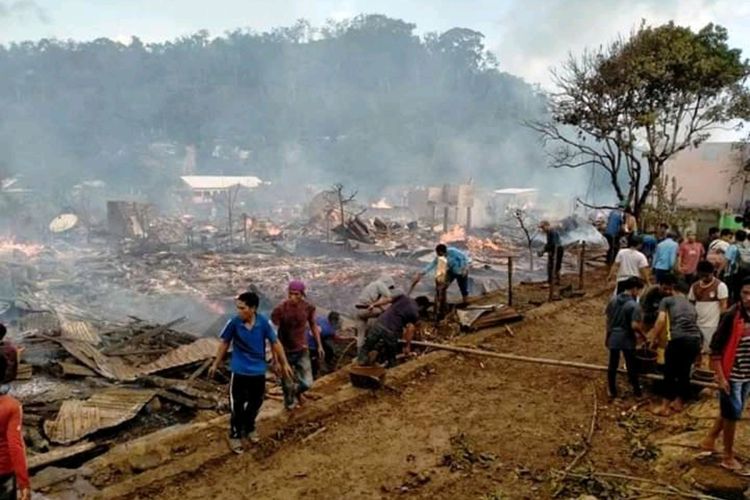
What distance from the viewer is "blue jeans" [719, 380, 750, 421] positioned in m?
4.92

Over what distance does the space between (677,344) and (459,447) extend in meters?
2.57

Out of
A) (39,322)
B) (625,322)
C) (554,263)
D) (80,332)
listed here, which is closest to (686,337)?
(625,322)

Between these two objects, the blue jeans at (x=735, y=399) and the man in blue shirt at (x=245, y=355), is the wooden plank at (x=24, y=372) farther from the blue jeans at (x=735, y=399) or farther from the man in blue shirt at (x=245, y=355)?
the blue jeans at (x=735, y=399)

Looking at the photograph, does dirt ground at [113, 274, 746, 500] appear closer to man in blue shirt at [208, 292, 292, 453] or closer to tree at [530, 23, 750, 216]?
man in blue shirt at [208, 292, 292, 453]

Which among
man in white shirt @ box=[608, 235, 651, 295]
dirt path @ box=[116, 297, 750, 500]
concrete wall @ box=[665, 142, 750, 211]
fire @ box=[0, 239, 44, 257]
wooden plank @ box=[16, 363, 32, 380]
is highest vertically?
concrete wall @ box=[665, 142, 750, 211]

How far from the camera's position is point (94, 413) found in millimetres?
7594

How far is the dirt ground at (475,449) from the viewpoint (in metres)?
5.22

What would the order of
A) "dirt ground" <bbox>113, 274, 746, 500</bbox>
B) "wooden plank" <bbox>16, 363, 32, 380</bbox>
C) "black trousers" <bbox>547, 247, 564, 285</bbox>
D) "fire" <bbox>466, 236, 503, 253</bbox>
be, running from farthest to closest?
"fire" <bbox>466, 236, 503, 253</bbox> < "black trousers" <bbox>547, 247, 564, 285</bbox> < "wooden plank" <bbox>16, 363, 32, 380</bbox> < "dirt ground" <bbox>113, 274, 746, 500</bbox>

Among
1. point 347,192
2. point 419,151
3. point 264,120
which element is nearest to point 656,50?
point 347,192

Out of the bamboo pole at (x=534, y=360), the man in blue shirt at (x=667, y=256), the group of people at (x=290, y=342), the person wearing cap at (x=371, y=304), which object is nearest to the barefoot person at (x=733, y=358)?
the bamboo pole at (x=534, y=360)

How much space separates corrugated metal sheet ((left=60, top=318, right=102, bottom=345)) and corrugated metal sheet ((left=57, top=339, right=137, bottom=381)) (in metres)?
0.27

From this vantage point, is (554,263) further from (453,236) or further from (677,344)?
(453,236)

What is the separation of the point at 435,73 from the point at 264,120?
21.4 metres

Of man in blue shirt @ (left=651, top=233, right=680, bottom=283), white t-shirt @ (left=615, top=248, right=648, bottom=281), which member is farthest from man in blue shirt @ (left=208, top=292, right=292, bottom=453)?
man in blue shirt @ (left=651, top=233, right=680, bottom=283)
